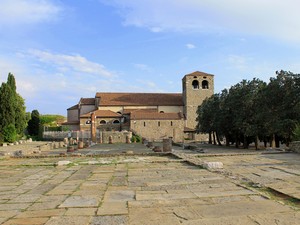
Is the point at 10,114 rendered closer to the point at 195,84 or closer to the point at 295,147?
the point at 295,147

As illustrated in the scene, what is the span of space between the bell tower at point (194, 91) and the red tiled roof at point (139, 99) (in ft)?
9.64

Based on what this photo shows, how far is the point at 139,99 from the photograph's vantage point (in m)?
66.1

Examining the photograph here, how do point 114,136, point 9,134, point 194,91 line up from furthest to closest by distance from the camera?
1. point 194,91
2. point 114,136
3. point 9,134

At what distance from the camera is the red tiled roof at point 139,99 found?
64.5 metres

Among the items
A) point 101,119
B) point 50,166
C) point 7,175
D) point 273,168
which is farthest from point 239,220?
Answer: point 101,119

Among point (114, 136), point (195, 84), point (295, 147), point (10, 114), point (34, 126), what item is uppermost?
point (195, 84)

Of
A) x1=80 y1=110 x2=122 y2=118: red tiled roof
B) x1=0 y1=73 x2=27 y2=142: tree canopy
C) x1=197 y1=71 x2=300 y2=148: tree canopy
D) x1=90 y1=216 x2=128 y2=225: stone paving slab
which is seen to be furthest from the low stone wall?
x1=80 y1=110 x2=122 y2=118: red tiled roof

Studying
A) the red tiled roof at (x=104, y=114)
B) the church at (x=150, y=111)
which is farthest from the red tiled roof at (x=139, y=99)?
the red tiled roof at (x=104, y=114)

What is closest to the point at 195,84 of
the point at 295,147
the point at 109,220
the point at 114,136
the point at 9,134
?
the point at 114,136

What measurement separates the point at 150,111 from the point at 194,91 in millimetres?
9582

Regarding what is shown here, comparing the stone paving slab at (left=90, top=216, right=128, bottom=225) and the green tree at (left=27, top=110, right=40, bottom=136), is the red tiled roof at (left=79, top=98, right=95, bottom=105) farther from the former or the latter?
the stone paving slab at (left=90, top=216, right=128, bottom=225)

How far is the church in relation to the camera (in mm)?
55438

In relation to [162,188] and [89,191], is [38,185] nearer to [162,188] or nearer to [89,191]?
[89,191]

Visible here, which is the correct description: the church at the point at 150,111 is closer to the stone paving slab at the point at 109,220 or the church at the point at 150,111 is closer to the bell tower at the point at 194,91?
the bell tower at the point at 194,91
